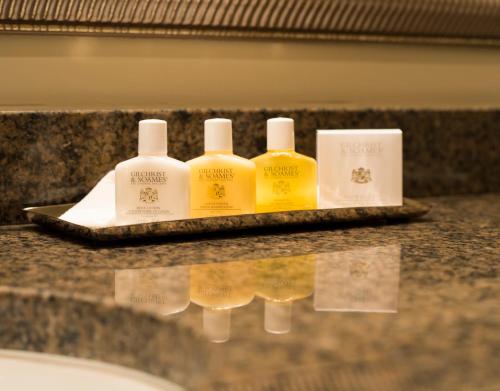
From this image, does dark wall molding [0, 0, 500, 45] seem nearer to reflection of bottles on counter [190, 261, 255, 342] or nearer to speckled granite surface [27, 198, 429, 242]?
speckled granite surface [27, 198, 429, 242]

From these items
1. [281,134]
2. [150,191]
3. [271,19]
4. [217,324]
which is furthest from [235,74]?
[217,324]

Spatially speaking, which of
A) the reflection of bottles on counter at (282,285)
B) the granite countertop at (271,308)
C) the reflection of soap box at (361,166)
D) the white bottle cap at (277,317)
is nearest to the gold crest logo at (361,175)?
the reflection of soap box at (361,166)

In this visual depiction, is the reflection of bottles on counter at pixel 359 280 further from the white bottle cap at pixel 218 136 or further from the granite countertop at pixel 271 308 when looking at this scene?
the white bottle cap at pixel 218 136

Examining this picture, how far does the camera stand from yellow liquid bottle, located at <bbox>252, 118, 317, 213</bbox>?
80 cm

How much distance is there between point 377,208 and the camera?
797 millimetres

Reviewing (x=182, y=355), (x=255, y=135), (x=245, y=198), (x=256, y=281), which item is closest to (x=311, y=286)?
(x=256, y=281)

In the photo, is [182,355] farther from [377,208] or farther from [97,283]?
[377,208]

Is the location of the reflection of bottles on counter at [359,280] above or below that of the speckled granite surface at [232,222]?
below

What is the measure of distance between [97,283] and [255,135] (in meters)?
0.47

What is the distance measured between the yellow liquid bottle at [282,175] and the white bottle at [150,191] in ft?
0.37

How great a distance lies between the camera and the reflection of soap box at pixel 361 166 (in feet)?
2.70

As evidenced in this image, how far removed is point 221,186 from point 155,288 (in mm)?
259

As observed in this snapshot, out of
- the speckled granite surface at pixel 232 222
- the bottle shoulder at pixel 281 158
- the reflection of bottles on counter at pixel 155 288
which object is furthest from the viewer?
the bottle shoulder at pixel 281 158

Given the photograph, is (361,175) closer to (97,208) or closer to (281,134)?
(281,134)
